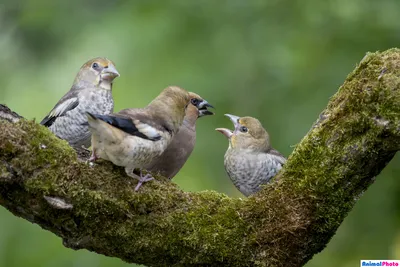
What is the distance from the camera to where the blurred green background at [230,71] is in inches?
273

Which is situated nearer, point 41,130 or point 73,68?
point 41,130

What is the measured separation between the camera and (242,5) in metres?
8.04

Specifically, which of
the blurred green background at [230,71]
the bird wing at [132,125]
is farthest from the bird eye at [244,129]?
the bird wing at [132,125]

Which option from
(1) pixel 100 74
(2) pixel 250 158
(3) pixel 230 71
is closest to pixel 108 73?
(1) pixel 100 74

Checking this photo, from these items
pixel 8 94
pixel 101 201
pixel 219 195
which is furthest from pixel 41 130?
pixel 8 94

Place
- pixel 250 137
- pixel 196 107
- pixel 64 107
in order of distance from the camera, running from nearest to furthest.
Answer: pixel 64 107 < pixel 250 137 < pixel 196 107

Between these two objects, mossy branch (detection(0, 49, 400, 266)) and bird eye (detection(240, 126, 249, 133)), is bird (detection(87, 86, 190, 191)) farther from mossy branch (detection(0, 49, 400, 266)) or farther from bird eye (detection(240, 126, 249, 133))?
bird eye (detection(240, 126, 249, 133))

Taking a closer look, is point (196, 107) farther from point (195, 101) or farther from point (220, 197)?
point (220, 197)

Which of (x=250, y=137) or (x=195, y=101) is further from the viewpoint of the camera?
(x=195, y=101)

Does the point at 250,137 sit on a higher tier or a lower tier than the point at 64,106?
higher

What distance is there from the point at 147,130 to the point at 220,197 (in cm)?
60

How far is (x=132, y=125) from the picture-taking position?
4.24 meters

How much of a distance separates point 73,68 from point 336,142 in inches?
157

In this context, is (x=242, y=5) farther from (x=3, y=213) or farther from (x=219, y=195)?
(x=219, y=195)
